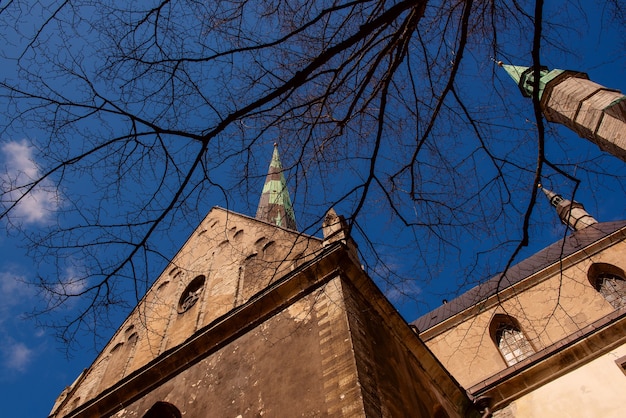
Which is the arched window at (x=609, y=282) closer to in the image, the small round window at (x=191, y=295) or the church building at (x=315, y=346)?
the church building at (x=315, y=346)

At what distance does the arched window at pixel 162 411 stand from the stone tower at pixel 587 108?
14976mm

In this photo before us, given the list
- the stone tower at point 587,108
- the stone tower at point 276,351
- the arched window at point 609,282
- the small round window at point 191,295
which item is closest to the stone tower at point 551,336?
the arched window at point 609,282

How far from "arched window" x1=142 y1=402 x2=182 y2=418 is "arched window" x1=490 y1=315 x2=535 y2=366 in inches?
444

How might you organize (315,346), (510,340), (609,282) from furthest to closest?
1. (609,282)
2. (510,340)
3. (315,346)

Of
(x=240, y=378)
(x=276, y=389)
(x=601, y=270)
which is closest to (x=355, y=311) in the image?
(x=276, y=389)

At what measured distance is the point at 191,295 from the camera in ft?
35.0

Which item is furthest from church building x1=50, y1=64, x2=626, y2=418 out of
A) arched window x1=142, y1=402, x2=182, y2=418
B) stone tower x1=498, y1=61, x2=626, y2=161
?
stone tower x1=498, y1=61, x2=626, y2=161

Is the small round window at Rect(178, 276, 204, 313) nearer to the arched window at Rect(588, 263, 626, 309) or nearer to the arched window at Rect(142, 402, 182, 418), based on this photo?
the arched window at Rect(142, 402, 182, 418)

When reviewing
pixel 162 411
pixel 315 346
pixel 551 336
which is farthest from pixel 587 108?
pixel 162 411

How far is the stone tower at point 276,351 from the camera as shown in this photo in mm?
5879

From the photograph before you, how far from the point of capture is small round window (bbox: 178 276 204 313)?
10352 millimetres

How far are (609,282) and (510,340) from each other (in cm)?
401

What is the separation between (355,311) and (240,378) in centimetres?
206

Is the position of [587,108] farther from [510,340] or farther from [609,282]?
[510,340]
